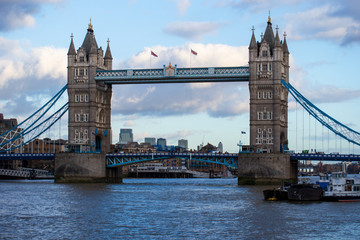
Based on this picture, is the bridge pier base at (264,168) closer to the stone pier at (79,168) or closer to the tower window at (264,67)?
the tower window at (264,67)

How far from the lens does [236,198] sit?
8462cm

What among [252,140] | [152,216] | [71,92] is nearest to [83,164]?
[71,92]

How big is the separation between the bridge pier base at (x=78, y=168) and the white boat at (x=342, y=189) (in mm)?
59456

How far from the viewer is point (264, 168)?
118062 millimetres

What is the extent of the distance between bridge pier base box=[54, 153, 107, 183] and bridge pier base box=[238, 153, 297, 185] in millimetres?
27642

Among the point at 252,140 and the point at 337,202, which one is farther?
the point at 252,140

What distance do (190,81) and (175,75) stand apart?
3353 mm

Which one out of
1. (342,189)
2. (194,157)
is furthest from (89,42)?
(342,189)

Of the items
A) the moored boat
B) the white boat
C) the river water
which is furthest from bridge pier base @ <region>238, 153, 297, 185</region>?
the moored boat

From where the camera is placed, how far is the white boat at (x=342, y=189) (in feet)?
255

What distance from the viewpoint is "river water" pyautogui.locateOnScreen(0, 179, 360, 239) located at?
2029 inches

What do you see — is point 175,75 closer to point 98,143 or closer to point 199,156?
point 199,156

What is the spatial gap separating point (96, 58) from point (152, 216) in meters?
75.7

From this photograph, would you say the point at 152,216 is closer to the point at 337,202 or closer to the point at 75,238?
the point at 75,238
